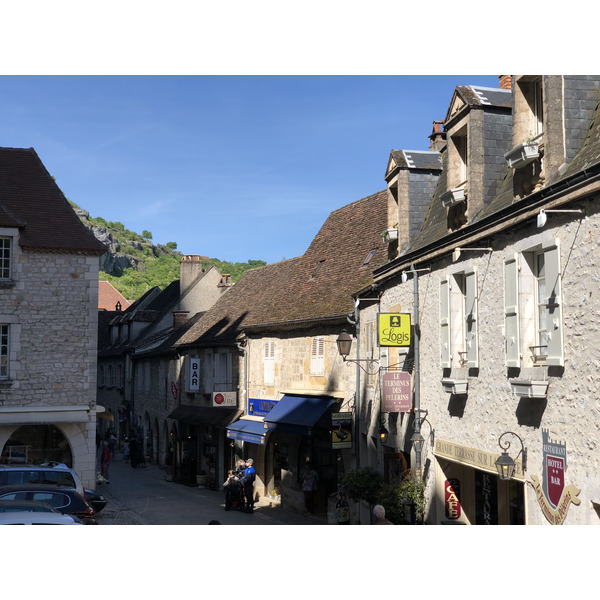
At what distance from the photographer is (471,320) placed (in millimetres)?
10859

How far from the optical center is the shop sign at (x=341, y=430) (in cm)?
1695

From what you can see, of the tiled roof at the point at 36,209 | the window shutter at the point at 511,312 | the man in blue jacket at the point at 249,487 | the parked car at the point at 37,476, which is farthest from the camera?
the tiled roof at the point at 36,209

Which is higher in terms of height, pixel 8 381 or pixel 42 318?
pixel 42 318

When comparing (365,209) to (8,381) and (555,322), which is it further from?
(555,322)

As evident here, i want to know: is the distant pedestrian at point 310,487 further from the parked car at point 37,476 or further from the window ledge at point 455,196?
the window ledge at point 455,196

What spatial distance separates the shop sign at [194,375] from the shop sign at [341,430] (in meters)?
11.7

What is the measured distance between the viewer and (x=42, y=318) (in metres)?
20.3

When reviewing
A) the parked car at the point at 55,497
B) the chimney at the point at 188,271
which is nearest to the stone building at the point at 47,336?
the parked car at the point at 55,497

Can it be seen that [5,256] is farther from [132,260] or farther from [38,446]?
[132,260]

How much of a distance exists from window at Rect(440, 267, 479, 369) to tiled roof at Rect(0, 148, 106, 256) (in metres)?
12.1

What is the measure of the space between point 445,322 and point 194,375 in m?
18.0

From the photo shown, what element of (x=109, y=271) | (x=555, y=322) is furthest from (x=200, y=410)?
(x=109, y=271)

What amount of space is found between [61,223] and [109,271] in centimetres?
9443

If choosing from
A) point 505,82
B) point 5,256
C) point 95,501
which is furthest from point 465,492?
point 5,256
